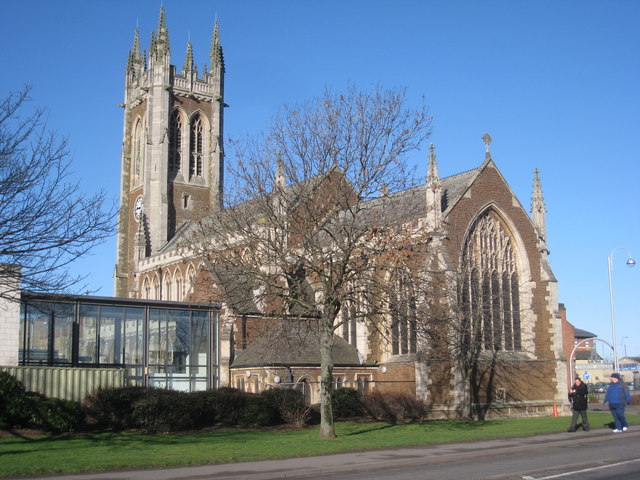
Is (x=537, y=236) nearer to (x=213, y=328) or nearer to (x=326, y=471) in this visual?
(x=213, y=328)

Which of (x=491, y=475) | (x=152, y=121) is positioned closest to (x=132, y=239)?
(x=152, y=121)

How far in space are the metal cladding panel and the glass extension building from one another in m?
1.85

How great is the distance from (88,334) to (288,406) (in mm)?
8403

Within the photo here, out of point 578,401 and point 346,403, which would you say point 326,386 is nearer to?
point 346,403

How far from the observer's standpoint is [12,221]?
15.7 metres

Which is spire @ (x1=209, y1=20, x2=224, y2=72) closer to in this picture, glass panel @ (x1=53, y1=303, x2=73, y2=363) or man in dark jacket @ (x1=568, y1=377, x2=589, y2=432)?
glass panel @ (x1=53, y1=303, x2=73, y2=363)

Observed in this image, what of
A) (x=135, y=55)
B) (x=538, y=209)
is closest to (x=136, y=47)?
(x=135, y=55)

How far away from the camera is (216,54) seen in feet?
225

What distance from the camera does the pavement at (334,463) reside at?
13797 millimetres

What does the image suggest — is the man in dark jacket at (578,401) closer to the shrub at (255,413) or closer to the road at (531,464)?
the road at (531,464)

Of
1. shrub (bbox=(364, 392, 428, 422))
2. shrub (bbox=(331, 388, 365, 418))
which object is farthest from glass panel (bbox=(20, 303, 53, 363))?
shrub (bbox=(364, 392, 428, 422))

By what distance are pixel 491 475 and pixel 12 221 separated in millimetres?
10719

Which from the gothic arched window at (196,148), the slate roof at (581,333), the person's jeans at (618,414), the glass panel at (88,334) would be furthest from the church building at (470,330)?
the slate roof at (581,333)

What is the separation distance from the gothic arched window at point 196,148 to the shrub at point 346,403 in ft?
127
